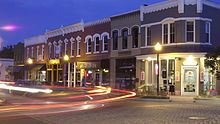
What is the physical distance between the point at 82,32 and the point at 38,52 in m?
13.9

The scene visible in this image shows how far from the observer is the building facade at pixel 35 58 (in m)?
62.1

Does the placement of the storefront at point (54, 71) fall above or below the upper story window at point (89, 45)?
below

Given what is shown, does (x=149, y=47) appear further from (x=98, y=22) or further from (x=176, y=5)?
(x=98, y=22)

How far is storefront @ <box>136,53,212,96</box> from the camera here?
36.3 m

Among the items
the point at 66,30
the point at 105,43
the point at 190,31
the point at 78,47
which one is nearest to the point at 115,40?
the point at 105,43

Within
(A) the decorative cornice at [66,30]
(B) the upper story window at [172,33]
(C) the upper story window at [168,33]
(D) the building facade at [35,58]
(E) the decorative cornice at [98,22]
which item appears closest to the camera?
(B) the upper story window at [172,33]

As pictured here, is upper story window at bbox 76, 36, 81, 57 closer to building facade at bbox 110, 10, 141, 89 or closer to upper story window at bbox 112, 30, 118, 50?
building facade at bbox 110, 10, 141, 89

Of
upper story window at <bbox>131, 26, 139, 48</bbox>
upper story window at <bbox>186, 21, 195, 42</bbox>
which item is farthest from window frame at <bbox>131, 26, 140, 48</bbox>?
upper story window at <bbox>186, 21, 195, 42</bbox>

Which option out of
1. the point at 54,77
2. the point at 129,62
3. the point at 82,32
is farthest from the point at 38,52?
the point at 129,62

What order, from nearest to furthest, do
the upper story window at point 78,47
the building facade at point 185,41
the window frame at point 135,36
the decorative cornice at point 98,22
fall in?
the building facade at point 185,41, the window frame at point 135,36, the decorative cornice at point 98,22, the upper story window at point 78,47

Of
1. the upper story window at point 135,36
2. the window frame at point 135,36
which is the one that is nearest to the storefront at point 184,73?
the window frame at point 135,36

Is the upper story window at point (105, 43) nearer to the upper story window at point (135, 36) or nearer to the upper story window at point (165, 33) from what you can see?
the upper story window at point (135, 36)

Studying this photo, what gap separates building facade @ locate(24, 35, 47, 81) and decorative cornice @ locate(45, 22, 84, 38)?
2145mm

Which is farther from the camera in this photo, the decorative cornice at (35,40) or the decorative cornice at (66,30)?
the decorative cornice at (35,40)
